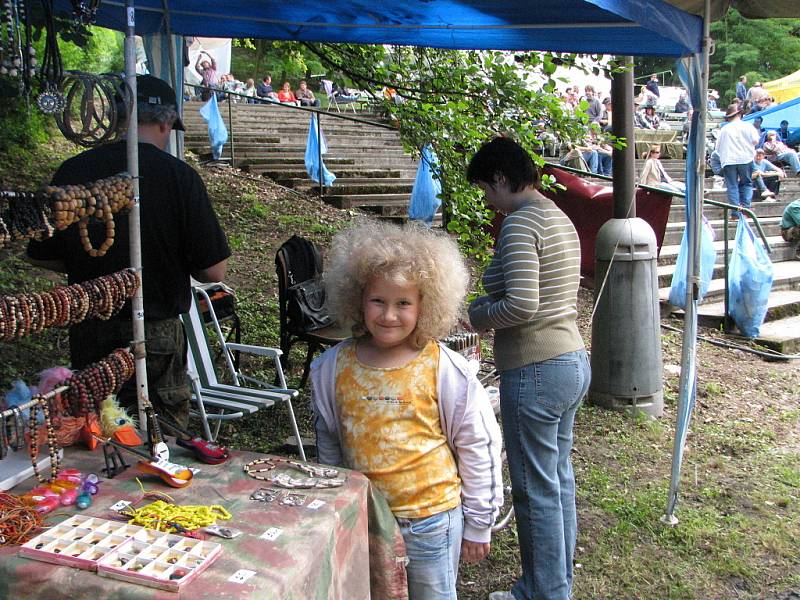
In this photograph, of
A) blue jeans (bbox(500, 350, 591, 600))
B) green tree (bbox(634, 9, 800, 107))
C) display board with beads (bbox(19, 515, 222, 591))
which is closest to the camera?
display board with beads (bbox(19, 515, 222, 591))

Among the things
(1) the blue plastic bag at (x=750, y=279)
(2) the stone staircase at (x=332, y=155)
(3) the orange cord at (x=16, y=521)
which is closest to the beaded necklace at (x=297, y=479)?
(3) the orange cord at (x=16, y=521)

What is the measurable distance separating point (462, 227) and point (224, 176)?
6.97 m

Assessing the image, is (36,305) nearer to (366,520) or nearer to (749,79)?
(366,520)

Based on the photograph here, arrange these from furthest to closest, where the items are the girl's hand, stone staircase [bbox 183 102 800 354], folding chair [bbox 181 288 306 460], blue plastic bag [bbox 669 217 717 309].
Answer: stone staircase [bbox 183 102 800 354] → blue plastic bag [bbox 669 217 717 309] → folding chair [bbox 181 288 306 460] → the girl's hand

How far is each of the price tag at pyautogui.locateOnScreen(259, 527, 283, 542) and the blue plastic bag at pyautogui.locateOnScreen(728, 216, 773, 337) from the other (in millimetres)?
7285

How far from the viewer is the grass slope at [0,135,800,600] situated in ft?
11.5

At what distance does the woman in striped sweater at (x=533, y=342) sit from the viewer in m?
2.70

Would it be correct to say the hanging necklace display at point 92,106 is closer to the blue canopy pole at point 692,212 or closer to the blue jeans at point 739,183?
the blue canopy pole at point 692,212

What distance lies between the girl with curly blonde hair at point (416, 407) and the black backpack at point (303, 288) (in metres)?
3.22

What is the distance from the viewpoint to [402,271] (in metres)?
2.07

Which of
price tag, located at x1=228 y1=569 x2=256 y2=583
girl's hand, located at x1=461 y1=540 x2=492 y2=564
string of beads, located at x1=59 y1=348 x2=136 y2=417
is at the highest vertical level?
string of beads, located at x1=59 y1=348 x2=136 y2=417

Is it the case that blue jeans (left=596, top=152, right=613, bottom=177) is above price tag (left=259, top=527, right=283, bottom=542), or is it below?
above

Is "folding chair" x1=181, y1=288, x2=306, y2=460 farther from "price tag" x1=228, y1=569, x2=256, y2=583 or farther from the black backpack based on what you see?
"price tag" x1=228, y1=569, x2=256, y2=583

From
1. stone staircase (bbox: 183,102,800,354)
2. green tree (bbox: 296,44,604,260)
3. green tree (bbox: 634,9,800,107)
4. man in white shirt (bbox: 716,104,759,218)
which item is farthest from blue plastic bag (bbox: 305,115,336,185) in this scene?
green tree (bbox: 634,9,800,107)
